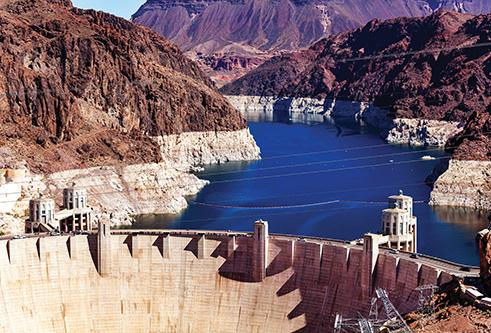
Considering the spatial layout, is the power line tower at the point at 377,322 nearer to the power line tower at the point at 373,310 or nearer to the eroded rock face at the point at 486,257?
the power line tower at the point at 373,310

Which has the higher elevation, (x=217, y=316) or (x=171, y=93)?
(x=171, y=93)

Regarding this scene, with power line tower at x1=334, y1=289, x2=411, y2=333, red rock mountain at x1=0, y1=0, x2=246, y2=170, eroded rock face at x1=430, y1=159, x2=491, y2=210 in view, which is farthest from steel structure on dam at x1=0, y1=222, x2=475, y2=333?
eroded rock face at x1=430, y1=159, x2=491, y2=210

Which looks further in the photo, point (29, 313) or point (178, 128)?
point (178, 128)

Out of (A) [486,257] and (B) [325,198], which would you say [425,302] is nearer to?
(A) [486,257]

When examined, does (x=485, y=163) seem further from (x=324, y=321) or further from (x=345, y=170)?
(x=324, y=321)

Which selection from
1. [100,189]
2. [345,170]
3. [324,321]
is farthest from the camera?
[345,170]

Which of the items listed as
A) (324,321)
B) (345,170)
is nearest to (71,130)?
(345,170)

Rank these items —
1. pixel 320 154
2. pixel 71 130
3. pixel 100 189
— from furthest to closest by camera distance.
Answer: pixel 320 154 → pixel 71 130 → pixel 100 189
